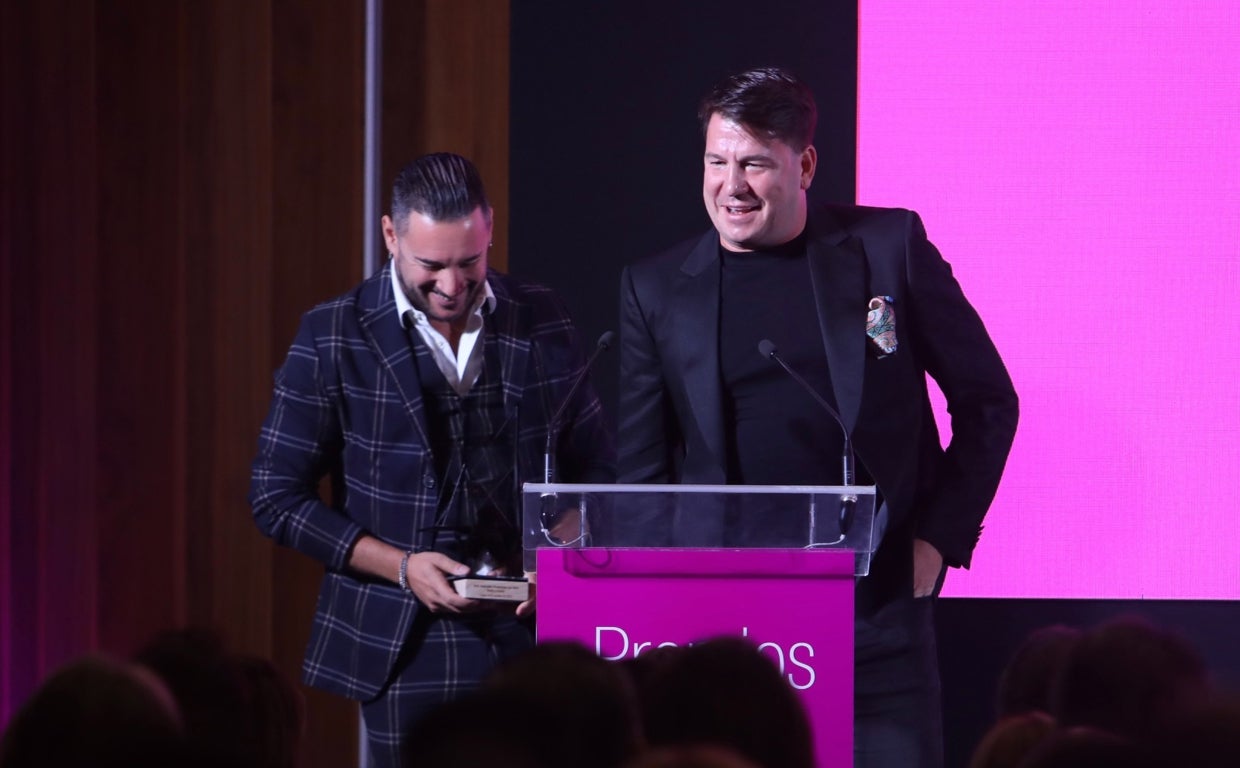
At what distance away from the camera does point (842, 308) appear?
2.89 m

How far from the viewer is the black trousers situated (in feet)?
9.34

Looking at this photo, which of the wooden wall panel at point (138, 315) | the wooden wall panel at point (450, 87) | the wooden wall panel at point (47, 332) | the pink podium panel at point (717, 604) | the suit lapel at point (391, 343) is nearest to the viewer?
the pink podium panel at point (717, 604)

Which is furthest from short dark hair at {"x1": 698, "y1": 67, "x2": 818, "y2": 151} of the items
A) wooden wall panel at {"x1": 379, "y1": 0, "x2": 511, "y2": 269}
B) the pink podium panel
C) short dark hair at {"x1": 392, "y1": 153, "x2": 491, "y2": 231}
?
wooden wall panel at {"x1": 379, "y1": 0, "x2": 511, "y2": 269}

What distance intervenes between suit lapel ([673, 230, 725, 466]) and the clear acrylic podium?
44 cm

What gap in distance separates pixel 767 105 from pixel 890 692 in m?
1.12

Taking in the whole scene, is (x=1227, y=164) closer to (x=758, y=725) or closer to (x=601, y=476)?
(x=601, y=476)

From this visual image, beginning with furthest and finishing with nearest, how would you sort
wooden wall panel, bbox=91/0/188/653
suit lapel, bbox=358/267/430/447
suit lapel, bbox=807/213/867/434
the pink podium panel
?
wooden wall panel, bbox=91/0/188/653
suit lapel, bbox=358/267/430/447
suit lapel, bbox=807/213/867/434
the pink podium panel

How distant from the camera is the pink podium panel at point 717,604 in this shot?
94.8 inches

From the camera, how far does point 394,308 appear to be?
3037mm

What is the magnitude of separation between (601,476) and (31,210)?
4.84 ft

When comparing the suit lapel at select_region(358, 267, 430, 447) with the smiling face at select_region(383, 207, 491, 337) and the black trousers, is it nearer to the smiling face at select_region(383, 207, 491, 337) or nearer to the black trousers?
the smiling face at select_region(383, 207, 491, 337)

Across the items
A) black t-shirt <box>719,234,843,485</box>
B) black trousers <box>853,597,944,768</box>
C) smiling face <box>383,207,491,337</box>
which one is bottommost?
black trousers <box>853,597,944,768</box>

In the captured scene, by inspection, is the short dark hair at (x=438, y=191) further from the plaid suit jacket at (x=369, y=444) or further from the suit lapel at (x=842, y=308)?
the suit lapel at (x=842, y=308)

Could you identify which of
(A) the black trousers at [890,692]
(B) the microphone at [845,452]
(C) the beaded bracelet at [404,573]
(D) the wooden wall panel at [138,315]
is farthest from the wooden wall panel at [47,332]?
(A) the black trousers at [890,692]
